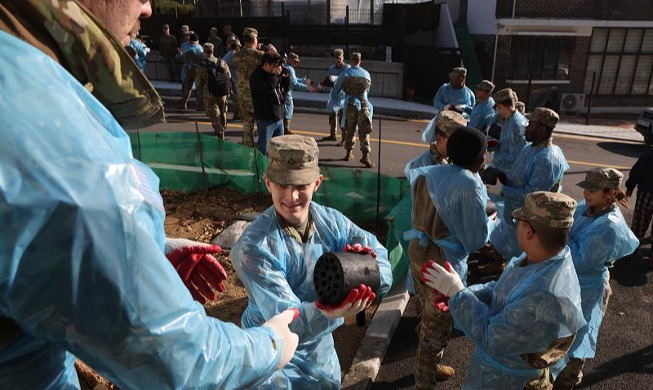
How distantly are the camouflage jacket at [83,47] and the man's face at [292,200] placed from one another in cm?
156

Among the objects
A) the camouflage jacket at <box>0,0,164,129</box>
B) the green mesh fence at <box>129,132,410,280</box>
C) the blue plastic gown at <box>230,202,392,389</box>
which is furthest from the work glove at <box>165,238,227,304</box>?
the green mesh fence at <box>129,132,410,280</box>

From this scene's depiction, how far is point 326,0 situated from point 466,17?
594 centimetres

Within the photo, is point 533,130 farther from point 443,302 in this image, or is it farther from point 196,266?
point 196,266

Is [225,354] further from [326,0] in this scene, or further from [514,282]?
[326,0]

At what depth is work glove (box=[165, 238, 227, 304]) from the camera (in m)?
2.19

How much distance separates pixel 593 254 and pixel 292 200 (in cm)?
272

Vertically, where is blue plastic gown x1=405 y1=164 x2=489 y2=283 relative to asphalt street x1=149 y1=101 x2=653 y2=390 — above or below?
above

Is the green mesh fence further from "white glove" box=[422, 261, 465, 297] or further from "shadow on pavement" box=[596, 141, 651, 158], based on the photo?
"shadow on pavement" box=[596, 141, 651, 158]

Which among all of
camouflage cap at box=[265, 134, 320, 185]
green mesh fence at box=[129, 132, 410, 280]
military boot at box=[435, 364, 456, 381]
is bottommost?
military boot at box=[435, 364, 456, 381]

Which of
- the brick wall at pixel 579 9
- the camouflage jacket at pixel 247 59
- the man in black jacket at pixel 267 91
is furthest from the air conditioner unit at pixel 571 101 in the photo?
the man in black jacket at pixel 267 91

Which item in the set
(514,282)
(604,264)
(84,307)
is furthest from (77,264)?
(604,264)

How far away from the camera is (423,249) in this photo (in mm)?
4457

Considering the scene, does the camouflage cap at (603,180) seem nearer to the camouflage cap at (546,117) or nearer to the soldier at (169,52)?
the camouflage cap at (546,117)

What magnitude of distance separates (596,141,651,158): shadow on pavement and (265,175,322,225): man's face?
515 inches
